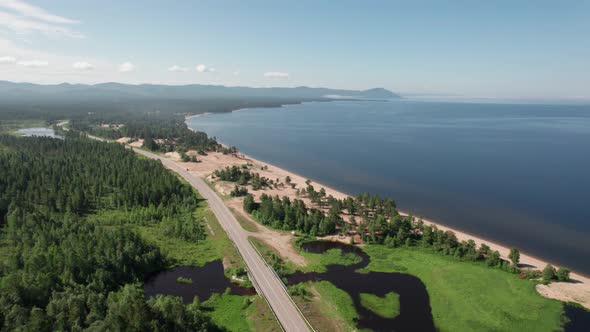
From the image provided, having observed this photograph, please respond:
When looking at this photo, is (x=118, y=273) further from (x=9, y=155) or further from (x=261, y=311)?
(x=9, y=155)

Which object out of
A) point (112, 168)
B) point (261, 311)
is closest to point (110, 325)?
point (261, 311)

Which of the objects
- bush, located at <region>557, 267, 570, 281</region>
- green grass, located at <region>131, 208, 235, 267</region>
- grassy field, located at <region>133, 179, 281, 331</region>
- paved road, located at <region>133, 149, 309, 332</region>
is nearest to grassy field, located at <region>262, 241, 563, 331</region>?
paved road, located at <region>133, 149, 309, 332</region>

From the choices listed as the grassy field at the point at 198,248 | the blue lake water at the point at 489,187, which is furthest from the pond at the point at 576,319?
the grassy field at the point at 198,248

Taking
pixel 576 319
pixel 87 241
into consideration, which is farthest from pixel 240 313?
pixel 576 319

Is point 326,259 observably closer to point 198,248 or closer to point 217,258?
point 217,258

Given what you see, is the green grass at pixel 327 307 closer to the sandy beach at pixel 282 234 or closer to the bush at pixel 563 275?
the sandy beach at pixel 282 234

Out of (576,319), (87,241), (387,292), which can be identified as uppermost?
(87,241)
